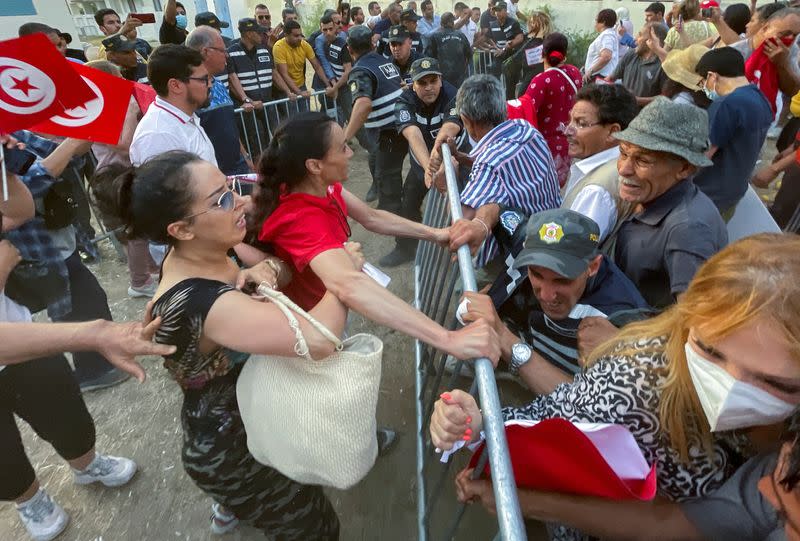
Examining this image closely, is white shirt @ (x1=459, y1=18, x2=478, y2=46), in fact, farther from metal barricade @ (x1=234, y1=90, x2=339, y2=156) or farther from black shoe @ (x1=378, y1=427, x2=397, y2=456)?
black shoe @ (x1=378, y1=427, x2=397, y2=456)

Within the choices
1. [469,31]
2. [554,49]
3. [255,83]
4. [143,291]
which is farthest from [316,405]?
[469,31]

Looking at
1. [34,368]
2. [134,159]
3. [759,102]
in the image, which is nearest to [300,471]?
[34,368]

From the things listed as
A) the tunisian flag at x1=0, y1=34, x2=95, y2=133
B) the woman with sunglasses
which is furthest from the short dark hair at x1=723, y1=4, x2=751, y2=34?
the tunisian flag at x1=0, y1=34, x2=95, y2=133

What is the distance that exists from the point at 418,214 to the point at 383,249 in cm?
64

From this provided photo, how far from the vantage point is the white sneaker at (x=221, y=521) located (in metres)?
2.44

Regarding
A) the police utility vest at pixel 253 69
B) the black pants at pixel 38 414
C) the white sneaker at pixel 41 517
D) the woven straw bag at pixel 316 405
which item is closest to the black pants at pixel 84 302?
the black pants at pixel 38 414

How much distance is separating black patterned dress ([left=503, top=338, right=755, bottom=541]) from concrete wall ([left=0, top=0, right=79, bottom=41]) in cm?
1757

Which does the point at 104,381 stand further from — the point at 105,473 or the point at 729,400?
the point at 729,400

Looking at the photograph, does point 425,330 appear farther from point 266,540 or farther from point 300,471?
point 266,540

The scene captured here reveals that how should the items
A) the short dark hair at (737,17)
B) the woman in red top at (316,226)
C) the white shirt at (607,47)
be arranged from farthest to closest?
the white shirt at (607,47) → the short dark hair at (737,17) → the woman in red top at (316,226)

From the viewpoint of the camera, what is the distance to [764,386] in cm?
110

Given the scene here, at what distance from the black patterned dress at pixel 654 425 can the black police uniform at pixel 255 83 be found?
646cm

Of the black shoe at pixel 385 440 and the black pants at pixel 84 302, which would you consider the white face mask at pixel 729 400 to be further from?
the black pants at pixel 84 302

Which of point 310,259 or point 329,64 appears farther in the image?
point 329,64
